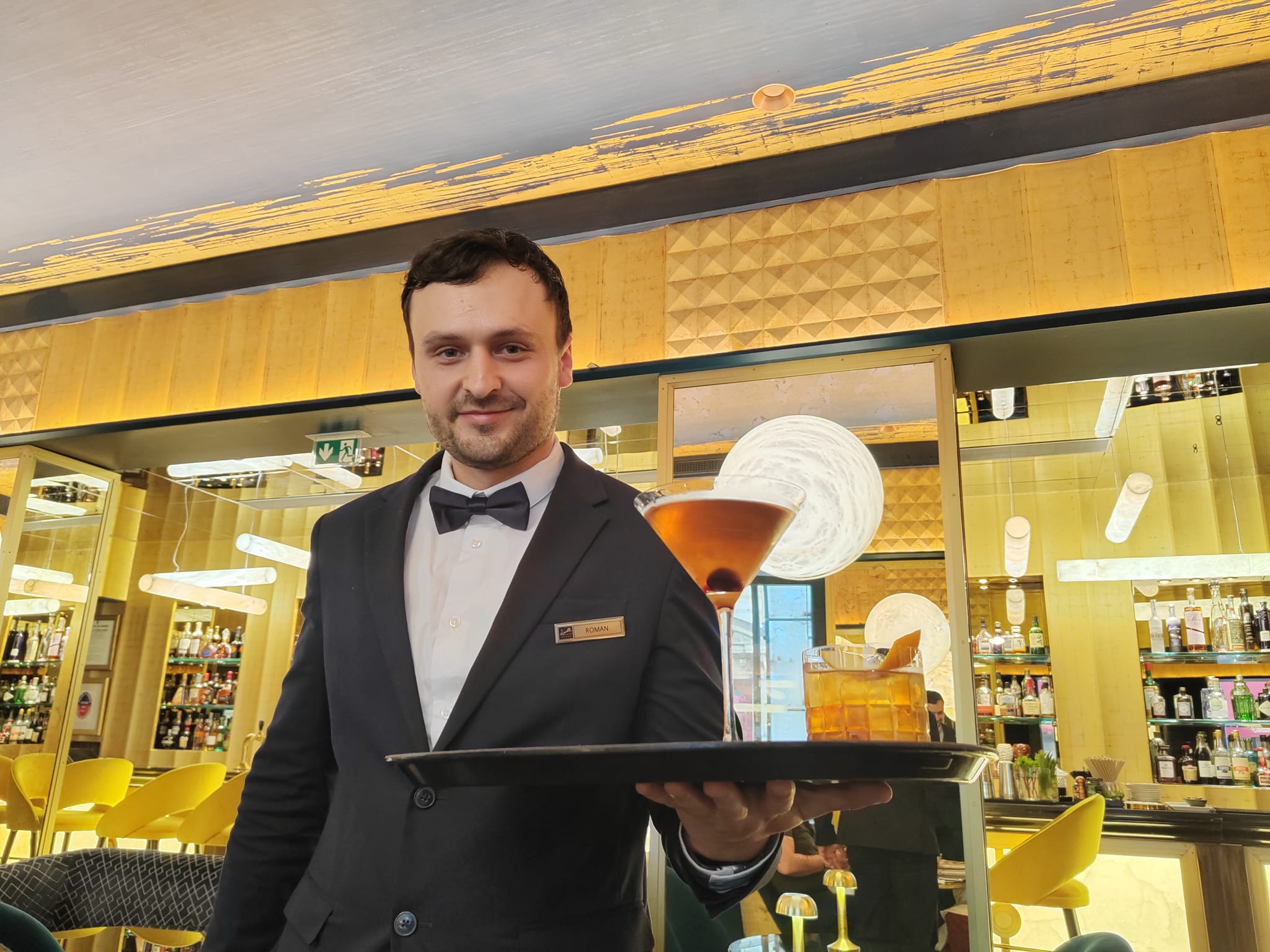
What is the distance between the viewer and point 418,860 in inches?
40.2

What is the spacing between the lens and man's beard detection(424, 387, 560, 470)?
117 centimetres

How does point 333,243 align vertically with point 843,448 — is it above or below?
above

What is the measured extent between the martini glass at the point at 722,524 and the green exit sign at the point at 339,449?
12.8ft

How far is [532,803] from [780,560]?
2.40 meters

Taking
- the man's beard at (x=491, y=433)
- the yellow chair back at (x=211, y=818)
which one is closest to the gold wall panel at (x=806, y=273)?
the man's beard at (x=491, y=433)

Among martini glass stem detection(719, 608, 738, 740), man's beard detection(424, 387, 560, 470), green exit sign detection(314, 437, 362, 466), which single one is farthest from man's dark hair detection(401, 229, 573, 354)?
green exit sign detection(314, 437, 362, 466)

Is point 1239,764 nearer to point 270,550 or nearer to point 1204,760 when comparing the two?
point 1204,760

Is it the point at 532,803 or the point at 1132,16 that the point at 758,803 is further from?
the point at 1132,16

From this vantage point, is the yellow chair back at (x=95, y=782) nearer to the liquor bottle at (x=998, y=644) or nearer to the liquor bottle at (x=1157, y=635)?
the liquor bottle at (x=998, y=644)

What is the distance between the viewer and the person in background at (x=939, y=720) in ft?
9.93

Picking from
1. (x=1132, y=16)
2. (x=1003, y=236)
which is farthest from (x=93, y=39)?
(x=1132, y=16)

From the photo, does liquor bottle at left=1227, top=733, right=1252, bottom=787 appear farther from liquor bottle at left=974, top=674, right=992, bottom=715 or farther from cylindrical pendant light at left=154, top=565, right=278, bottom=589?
cylindrical pendant light at left=154, top=565, right=278, bottom=589

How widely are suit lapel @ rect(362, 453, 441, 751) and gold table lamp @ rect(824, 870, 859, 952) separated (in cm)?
230

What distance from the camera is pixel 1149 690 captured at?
21.8 ft
